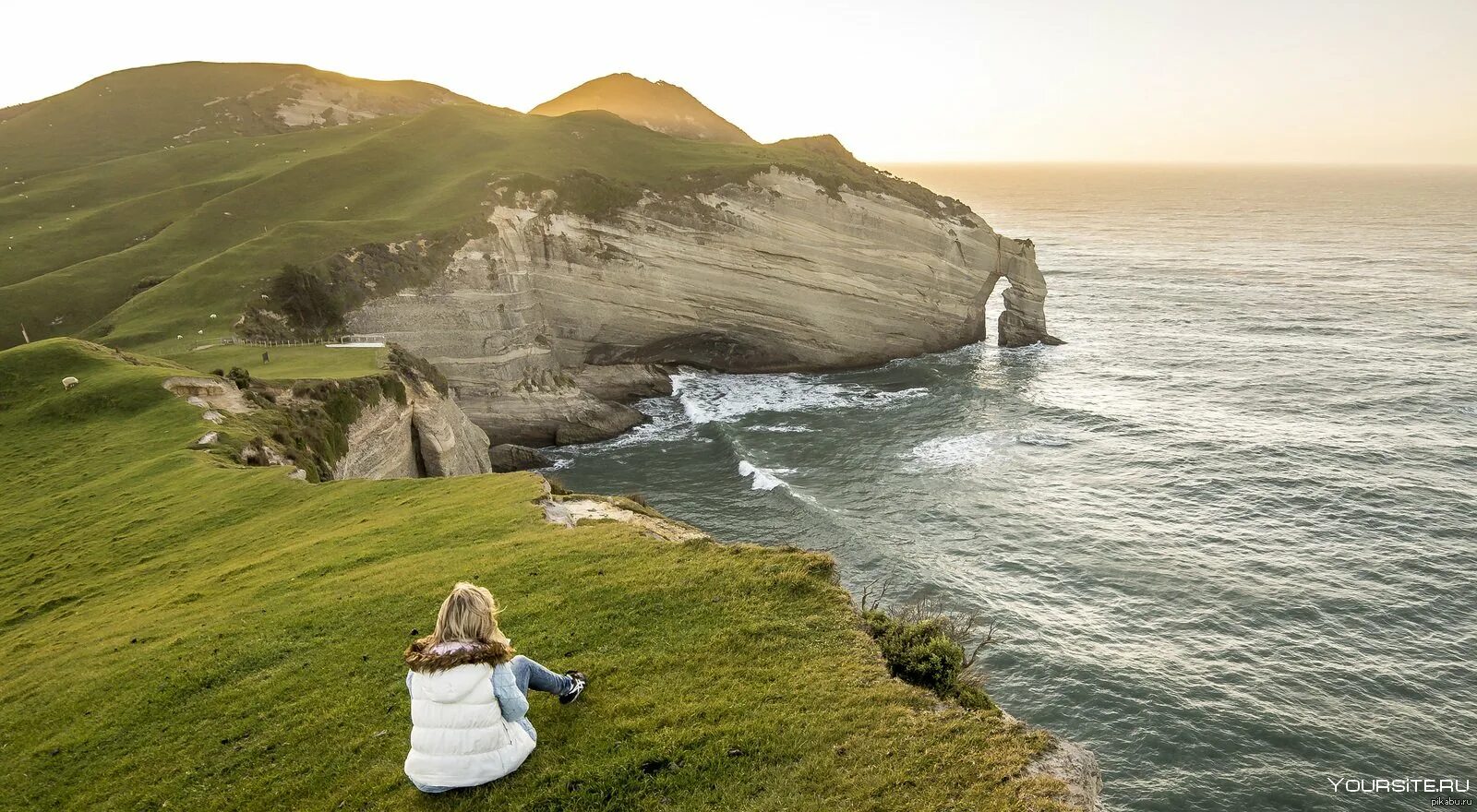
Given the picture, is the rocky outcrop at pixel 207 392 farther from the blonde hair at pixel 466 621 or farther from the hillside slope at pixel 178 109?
the hillside slope at pixel 178 109

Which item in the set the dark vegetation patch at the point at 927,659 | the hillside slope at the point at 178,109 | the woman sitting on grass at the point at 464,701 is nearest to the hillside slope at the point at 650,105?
the hillside slope at the point at 178,109

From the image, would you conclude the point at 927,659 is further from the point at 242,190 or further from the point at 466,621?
the point at 242,190

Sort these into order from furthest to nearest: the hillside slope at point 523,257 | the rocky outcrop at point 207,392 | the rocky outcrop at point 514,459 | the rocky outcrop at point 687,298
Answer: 1. the rocky outcrop at point 687,298
2. the hillside slope at point 523,257
3. the rocky outcrop at point 514,459
4. the rocky outcrop at point 207,392

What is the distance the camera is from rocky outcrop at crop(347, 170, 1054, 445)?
5209 centimetres

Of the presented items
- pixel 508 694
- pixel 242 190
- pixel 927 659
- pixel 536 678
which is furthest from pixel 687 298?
pixel 508 694

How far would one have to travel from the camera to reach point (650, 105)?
164 metres

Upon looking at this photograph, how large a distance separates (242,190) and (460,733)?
238ft

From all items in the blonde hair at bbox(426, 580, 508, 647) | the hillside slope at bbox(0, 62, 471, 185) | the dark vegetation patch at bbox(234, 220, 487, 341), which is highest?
the hillside slope at bbox(0, 62, 471, 185)

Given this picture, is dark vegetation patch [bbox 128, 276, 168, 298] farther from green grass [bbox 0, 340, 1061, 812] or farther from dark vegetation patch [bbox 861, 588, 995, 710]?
dark vegetation patch [bbox 861, 588, 995, 710]

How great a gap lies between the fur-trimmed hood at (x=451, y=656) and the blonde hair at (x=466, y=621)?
82 millimetres

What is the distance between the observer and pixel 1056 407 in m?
54.1

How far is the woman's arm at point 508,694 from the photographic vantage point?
8023mm

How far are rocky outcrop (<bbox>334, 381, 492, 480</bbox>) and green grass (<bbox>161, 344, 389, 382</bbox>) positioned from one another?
7.79 feet

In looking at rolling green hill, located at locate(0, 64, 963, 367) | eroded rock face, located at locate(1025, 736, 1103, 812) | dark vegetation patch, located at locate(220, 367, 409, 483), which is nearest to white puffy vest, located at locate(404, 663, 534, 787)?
eroded rock face, located at locate(1025, 736, 1103, 812)
